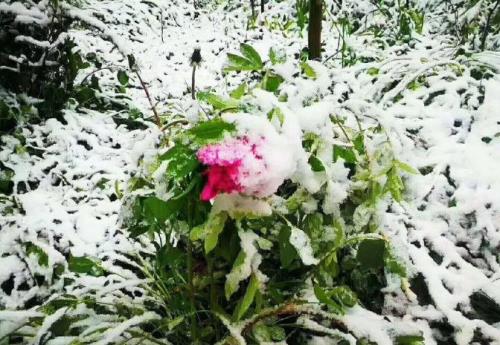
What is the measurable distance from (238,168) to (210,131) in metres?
0.08

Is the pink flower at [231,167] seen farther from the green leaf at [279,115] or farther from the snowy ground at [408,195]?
the snowy ground at [408,195]

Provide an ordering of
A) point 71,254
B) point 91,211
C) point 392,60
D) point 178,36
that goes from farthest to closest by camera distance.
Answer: point 178,36 < point 392,60 < point 91,211 < point 71,254

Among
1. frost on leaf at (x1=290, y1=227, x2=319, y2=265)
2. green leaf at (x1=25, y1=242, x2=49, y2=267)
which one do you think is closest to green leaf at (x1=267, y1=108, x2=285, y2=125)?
frost on leaf at (x1=290, y1=227, x2=319, y2=265)

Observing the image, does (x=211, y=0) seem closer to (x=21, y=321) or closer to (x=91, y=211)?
(x=91, y=211)

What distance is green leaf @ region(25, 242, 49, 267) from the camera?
4.02 feet

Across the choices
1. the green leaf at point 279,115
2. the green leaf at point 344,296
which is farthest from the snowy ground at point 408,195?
the green leaf at point 279,115

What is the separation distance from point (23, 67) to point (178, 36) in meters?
2.42

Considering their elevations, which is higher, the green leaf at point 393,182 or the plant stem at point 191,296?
the green leaf at point 393,182

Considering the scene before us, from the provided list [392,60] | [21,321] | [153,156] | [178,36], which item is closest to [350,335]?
[153,156]

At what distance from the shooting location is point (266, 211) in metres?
0.83

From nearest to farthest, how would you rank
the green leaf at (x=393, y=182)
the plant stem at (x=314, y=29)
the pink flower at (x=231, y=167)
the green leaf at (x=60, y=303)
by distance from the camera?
the pink flower at (x=231, y=167) → the green leaf at (x=393, y=182) → the green leaf at (x=60, y=303) → the plant stem at (x=314, y=29)

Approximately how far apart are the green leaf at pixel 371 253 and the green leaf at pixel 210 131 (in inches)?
16.3

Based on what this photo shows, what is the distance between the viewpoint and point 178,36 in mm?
4344

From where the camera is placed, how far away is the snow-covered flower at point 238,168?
736 millimetres
